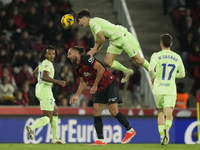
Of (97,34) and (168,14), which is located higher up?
(168,14)

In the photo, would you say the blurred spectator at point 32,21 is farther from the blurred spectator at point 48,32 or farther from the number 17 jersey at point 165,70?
the number 17 jersey at point 165,70

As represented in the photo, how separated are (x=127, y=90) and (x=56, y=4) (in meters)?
4.16

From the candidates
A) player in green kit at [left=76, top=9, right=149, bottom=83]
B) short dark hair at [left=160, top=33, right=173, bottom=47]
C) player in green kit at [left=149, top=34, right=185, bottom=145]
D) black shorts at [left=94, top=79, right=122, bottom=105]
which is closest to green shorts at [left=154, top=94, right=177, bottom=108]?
player in green kit at [left=149, top=34, right=185, bottom=145]

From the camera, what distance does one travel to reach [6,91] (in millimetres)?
13078

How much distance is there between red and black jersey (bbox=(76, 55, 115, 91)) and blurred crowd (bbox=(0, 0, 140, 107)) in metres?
4.57

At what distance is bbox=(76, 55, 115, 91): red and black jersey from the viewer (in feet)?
28.0

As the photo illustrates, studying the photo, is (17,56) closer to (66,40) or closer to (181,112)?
(66,40)

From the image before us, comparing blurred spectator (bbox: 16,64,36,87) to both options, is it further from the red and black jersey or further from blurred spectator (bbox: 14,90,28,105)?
the red and black jersey

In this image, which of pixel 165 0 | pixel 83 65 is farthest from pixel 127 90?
pixel 83 65

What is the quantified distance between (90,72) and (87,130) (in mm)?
3830

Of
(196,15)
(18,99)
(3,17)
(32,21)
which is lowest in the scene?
(18,99)

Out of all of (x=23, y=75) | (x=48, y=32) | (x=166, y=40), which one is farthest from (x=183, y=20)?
(x=166, y=40)

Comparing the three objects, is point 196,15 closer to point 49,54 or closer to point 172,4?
point 172,4

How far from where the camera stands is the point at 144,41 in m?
17.3
